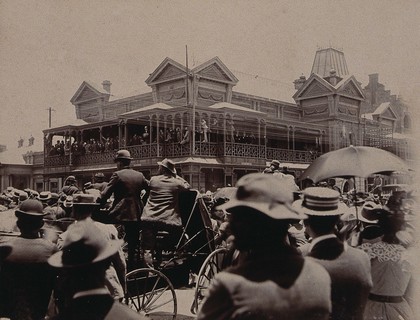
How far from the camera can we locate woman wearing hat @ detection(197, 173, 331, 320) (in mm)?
1855

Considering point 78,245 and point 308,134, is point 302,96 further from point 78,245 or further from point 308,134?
point 78,245

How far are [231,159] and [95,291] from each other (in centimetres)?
2052

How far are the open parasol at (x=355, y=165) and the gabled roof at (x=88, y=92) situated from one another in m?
31.0

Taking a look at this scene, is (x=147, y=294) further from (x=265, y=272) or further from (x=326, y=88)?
(x=326, y=88)

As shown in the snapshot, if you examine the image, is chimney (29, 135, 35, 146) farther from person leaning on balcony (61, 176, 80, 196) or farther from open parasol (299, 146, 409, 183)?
open parasol (299, 146, 409, 183)

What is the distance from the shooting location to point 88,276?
2.28 metres

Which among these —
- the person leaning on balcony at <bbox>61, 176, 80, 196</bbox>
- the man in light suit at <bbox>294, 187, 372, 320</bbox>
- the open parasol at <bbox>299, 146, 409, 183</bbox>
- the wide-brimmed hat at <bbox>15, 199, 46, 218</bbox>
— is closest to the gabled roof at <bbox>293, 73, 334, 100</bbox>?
the person leaning on balcony at <bbox>61, 176, 80, 196</bbox>

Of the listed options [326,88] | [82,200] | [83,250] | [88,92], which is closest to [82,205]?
[82,200]

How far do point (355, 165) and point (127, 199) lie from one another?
322 cm

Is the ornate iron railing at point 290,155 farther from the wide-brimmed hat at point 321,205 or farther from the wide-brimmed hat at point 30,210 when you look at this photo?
the wide-brimmed hat at point 321,205

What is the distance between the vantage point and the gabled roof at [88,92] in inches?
1344

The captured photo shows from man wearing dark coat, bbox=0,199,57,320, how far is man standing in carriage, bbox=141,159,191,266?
274 cm

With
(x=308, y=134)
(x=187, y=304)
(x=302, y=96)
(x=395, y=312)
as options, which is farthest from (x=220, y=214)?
→ (x=302, y=96)

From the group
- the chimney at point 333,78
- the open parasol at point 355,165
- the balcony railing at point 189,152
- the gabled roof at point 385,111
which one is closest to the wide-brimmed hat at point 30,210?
the open parasol at point 355,165
